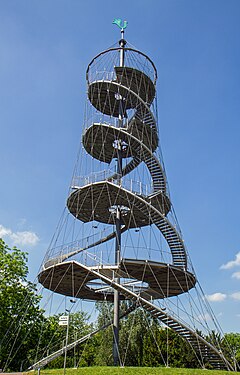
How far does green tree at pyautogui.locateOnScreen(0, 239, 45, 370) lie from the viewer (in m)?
25.9

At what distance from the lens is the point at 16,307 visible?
87.1 ft

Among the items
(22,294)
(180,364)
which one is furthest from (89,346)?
(22,294)

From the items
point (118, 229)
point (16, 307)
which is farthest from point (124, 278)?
point (16, 307)

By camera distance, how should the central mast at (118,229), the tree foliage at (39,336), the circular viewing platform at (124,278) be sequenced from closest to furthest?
the circular viewing platform at (124,278) < the central mast at (118,229) < the tree foliage at (39,336)

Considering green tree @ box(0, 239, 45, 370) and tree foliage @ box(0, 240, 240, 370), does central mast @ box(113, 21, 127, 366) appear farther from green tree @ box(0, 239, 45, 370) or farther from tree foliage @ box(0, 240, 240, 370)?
green tree @ box(0, 239, 45, 370)

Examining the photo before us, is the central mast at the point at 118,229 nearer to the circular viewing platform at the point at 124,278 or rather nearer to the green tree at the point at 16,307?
the circular viewing platform at the point at 124,278

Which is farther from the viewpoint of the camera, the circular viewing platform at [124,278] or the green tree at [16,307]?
the green tree at [16,307]

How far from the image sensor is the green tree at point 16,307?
84.9 ft

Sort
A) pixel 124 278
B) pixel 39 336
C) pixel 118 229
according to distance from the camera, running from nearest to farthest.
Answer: pixel 124 278, pixel 118 229, pixel 39 336

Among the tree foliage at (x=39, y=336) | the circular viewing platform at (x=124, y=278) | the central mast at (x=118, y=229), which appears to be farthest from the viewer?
the tree foliage at (x=39, y=336)

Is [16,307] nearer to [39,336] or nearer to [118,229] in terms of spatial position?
[39,336]

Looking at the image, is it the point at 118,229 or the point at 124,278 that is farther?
the point at 118,229

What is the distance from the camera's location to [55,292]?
27.9 metres

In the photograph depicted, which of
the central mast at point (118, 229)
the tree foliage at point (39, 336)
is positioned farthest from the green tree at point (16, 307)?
the central mast at point (118, 229)
